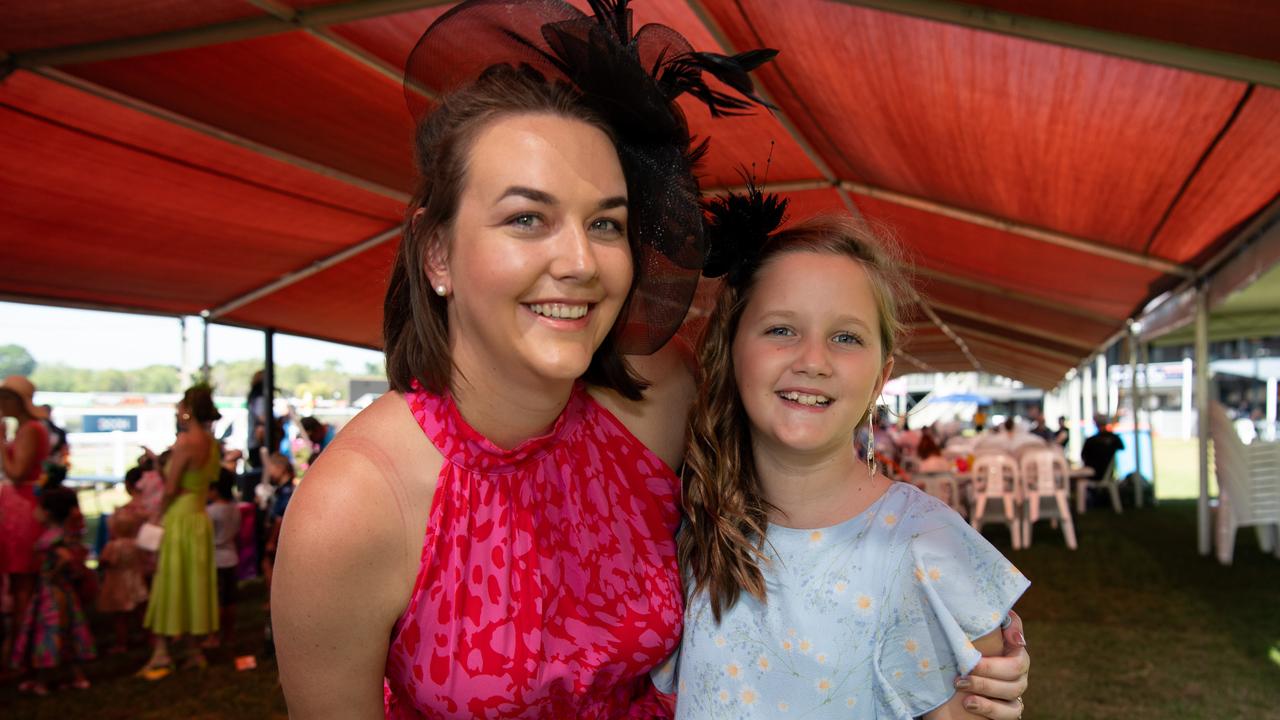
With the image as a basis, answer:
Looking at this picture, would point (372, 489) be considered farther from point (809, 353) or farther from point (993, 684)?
point (993, 684)

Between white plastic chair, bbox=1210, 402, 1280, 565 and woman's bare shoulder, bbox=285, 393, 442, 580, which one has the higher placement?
woman's bare shoulder, bbox=285, 393, 442, 580

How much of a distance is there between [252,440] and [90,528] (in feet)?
13.0

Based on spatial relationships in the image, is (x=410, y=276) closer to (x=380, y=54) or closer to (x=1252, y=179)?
(x=380, y=54)

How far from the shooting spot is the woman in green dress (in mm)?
5855

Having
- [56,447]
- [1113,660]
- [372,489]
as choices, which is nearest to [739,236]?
[372,489]

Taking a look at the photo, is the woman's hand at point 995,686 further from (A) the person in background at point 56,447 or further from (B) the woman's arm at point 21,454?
(A) the person in background at point 56,447

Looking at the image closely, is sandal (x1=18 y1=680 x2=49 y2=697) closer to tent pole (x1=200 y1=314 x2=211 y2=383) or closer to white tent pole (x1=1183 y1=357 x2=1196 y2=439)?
tent pole (x1=200 y1=314 x2=211 y2=383)

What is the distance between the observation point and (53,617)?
5.66 meters

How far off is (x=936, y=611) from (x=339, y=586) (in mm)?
1003

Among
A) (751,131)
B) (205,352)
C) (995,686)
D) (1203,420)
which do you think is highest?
(751,131)

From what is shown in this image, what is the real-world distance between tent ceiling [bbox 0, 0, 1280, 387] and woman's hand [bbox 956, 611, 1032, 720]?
3.68ft

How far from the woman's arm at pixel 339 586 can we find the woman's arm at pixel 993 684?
0.98 metres

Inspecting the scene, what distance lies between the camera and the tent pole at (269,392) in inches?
349

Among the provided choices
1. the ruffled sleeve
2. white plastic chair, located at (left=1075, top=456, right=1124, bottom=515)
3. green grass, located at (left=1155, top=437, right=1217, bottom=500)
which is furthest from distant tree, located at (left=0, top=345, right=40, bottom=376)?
white plastic chair, located at (left=1075, top=456, right=1124, bottom=515)
